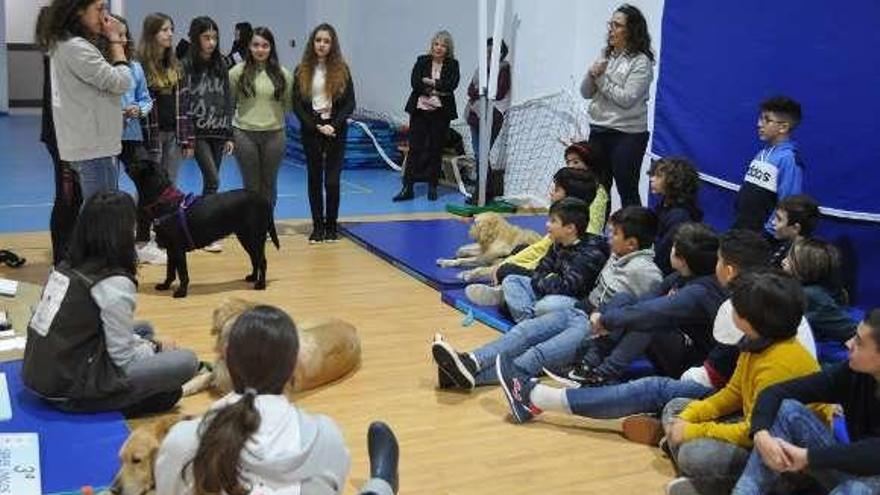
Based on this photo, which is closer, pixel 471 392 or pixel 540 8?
pixel 471 392

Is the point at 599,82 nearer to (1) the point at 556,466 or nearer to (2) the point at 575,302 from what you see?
(2) the point at 575,302

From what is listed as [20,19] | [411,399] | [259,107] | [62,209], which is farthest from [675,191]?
[20,19]

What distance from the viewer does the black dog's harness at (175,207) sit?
18.7ft

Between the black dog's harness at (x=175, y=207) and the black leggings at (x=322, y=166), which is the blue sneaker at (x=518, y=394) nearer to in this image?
→ the black dog's harness at (x=175, y=207)

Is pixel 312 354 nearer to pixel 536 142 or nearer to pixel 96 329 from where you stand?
pixel 96 329

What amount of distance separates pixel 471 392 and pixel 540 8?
5.07 metres

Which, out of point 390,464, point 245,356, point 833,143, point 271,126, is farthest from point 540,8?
point 245,356

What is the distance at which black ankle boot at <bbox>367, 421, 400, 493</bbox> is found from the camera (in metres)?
2.82

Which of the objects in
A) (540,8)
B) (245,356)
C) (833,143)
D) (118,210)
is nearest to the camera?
(245,356)

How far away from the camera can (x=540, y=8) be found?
28.7 ft

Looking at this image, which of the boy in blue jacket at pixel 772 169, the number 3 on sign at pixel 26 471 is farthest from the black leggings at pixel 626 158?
the number 3 on sign at pixel 26 471

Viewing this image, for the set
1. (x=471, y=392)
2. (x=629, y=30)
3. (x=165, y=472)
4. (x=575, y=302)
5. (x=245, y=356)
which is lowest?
(x=471, y=392)

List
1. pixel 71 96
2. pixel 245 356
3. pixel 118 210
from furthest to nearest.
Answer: pixel 71 96
pixel 118 210
pixel 245 356

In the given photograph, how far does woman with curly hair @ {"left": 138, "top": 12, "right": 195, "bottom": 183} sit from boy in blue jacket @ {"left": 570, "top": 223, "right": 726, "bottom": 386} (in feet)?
10.8
